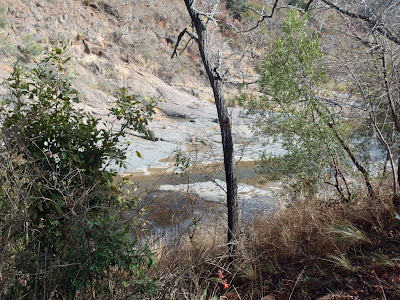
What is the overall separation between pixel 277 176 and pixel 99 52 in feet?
56.0

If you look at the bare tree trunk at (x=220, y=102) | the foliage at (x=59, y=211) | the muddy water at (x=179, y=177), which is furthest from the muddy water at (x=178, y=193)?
the foliage at (x=59, y=211)

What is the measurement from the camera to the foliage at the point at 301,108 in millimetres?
4645

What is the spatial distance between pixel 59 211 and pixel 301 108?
359 centimetres

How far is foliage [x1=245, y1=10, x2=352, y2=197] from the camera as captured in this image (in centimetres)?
464

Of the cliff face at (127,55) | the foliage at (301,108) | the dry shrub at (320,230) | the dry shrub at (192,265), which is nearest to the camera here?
the dry shrub at (192,265)

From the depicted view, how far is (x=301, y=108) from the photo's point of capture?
5203 mm

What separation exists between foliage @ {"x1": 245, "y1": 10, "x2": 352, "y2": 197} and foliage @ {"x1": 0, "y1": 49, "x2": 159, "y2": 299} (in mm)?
2305

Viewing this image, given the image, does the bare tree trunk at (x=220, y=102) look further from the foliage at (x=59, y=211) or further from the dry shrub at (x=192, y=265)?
the foliage at (x=59, y=211)

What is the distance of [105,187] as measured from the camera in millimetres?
3051

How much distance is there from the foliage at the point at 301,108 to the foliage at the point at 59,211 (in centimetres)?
231

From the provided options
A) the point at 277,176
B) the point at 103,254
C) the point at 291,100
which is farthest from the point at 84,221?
the point at 277,176

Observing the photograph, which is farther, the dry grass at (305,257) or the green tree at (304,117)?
the green tree at (304,117)

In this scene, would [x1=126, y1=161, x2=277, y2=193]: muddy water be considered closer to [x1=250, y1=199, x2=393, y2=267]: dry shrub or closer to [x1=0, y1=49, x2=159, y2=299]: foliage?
[x1=250, y1=199, x2=393, y2=267]: dry shrub

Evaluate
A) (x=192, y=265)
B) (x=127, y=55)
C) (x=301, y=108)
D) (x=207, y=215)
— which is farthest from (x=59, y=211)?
(x=127, y=55)
